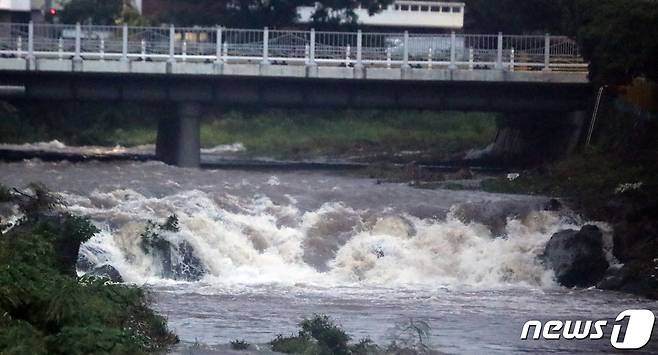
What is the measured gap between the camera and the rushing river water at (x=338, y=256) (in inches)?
1240

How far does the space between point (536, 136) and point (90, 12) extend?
29016 millimetres

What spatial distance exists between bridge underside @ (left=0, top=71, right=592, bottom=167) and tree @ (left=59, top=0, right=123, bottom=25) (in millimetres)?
24758

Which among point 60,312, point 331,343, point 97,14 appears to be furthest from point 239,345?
point 97,14

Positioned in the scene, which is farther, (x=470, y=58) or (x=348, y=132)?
(x=348, y=132)

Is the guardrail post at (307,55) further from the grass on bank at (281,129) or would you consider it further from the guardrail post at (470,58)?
the grass on bank at (281,129)

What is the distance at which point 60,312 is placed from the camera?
76.8 feet

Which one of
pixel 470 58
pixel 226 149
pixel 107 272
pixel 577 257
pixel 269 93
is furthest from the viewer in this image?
pixel 226 149

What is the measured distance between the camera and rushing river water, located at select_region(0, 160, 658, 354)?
31484 mm

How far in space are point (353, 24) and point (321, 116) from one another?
22.6 feet

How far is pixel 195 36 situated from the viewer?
68.0 m

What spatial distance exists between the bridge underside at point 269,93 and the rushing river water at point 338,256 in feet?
11.4

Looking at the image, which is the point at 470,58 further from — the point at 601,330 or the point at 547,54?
the point at 601,330

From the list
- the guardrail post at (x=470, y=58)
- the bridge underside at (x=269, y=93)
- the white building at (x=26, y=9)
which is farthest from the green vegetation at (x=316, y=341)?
the white building at (x=26, y=9)

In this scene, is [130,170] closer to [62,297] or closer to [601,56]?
[601,56]
